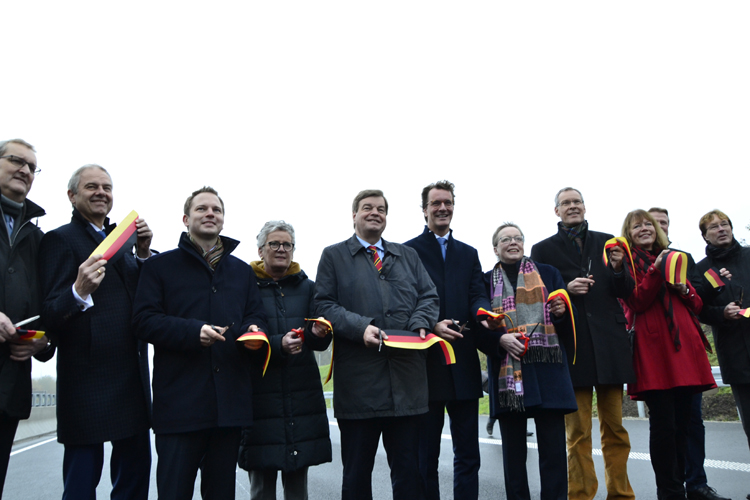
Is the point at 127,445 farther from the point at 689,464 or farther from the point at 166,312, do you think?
the point at 689,464

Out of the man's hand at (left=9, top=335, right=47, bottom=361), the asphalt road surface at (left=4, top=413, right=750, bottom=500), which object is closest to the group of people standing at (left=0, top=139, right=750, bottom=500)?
the man's hand at (left=9, top=335, right=47, bottom=361)

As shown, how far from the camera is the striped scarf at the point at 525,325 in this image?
4.40 meters

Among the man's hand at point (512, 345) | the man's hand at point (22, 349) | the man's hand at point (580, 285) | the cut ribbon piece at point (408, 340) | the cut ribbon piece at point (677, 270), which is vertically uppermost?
the cut ribbon piece at point (677, 270)

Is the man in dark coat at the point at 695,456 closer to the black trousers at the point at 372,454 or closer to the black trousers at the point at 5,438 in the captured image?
the black trousers at the point at 372,454

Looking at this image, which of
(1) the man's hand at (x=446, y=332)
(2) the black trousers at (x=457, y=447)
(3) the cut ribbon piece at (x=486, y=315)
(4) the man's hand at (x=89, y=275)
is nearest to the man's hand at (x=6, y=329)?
(4) the man's hand at (x=89, y=275)

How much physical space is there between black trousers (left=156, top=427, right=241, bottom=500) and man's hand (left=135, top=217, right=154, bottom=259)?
54.3 inches

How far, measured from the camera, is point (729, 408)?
1020 cm

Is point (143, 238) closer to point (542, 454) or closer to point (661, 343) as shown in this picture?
point (542, 454)

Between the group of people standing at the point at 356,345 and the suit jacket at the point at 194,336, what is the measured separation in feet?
0.04

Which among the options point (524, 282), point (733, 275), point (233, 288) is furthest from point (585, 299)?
point (233, 288)

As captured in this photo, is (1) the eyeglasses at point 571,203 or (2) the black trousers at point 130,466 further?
(1) the eyeglasses at point 571,203

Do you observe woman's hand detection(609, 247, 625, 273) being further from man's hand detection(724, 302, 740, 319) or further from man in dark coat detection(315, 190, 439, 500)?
man in dark coat detection(315, 190, 439, 500)

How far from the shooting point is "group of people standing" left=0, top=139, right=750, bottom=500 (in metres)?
3.50

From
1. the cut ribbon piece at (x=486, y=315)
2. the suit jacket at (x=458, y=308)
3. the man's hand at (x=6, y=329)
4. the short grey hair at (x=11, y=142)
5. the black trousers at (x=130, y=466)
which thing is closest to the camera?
the man's hand at (x=6, y=329)
